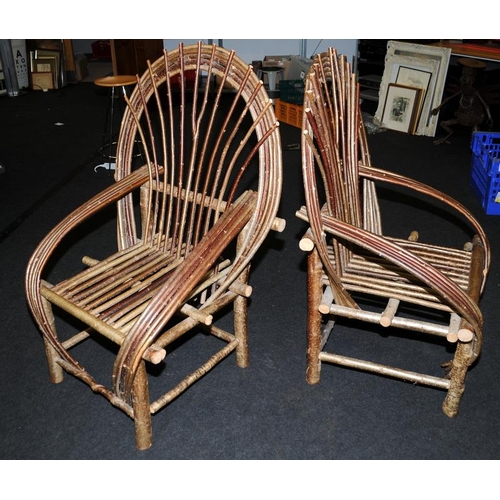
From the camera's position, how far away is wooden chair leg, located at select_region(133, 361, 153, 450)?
5.69ft

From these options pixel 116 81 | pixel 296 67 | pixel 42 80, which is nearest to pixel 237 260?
pixel 116 81

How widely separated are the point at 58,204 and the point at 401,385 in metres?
2.42

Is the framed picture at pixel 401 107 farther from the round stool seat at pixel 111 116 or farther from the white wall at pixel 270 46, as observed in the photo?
the round stool seat at pixel 111 116

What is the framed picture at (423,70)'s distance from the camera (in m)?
4.60

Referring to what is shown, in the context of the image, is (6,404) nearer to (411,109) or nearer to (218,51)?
(218,51)

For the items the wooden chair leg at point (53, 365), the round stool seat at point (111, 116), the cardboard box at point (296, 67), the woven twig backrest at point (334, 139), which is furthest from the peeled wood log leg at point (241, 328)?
the cardboard box at point (296, 67)

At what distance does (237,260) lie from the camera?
1919 millimetres

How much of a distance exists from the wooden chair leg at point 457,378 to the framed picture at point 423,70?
3.26m

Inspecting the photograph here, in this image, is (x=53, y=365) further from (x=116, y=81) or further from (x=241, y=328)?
(x=116, y=81)

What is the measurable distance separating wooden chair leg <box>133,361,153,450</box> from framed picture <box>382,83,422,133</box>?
3.73 m

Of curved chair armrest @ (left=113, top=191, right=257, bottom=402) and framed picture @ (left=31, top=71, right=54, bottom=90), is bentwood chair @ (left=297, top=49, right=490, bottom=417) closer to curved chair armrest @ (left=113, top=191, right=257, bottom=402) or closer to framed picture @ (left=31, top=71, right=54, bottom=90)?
curved chair armrest @ (left=113, top=191, right=257, bottom=402)

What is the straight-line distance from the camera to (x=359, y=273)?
2.08 m

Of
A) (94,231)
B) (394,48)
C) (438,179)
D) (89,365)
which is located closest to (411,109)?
(394,48)

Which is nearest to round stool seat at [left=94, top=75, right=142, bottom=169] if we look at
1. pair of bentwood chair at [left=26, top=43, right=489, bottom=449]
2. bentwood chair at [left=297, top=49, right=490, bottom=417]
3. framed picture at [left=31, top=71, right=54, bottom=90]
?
pair of bentwood chair at [left=26, top=43, right=489, bottom=449]
